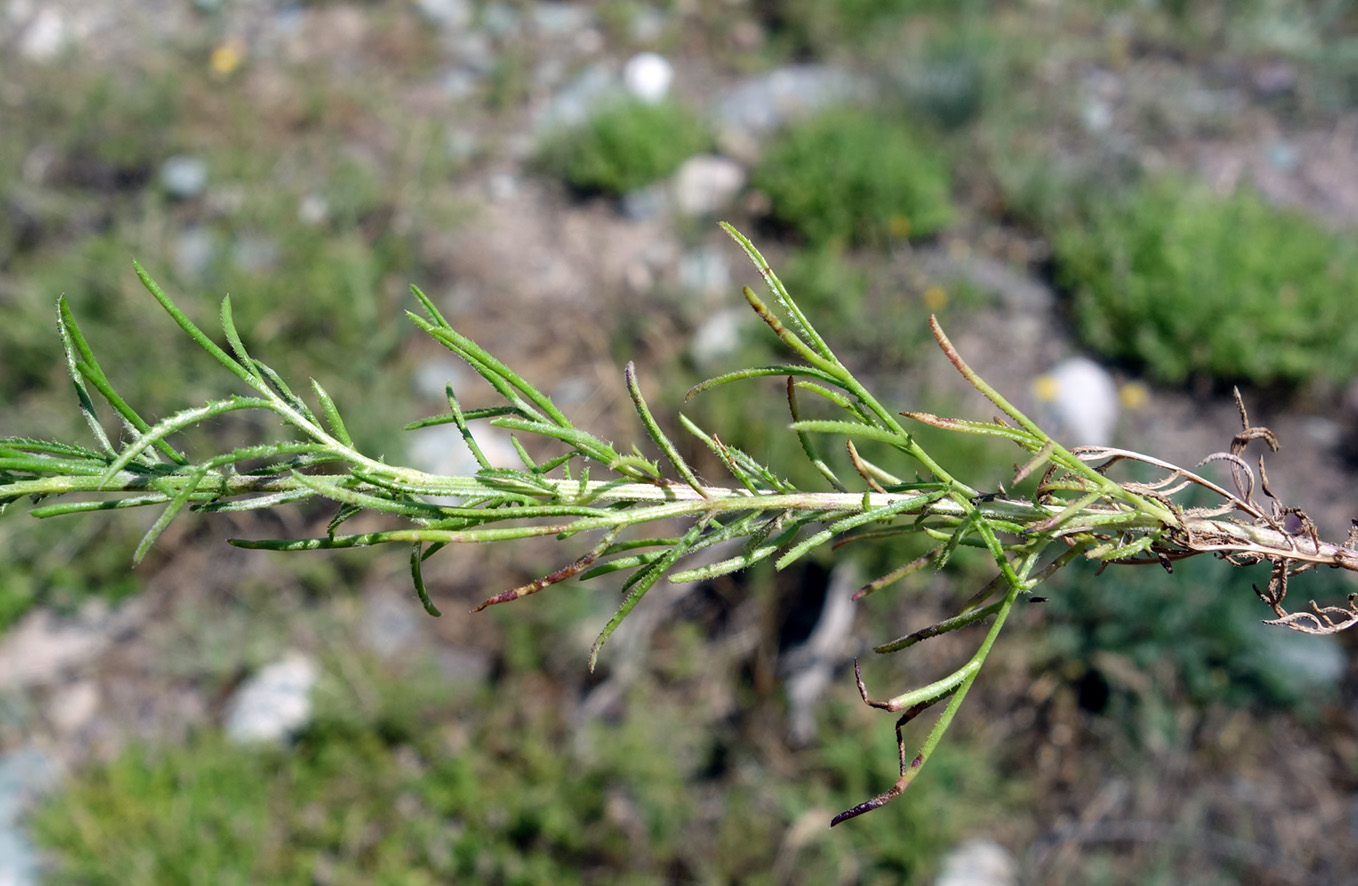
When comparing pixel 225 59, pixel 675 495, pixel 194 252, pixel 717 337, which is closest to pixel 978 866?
pixel 717 337

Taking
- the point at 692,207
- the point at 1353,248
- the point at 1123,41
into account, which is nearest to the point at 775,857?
the point at 692,207

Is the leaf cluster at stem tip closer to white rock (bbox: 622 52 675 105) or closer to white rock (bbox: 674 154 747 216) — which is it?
white rock (bbox: 674 154 747 216)

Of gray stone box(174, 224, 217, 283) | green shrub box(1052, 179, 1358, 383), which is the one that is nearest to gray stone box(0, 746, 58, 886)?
gray stone box(174, 224, 217, 283)

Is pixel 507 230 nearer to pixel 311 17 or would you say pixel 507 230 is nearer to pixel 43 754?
pixel 311 17

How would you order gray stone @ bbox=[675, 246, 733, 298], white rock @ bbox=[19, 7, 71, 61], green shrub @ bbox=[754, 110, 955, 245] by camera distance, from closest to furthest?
gray stone @ bbox=[675, 246, 733, 298] → green shrub @ bbox=[754, 110, 955, 245] → white rock @ bbox=[19, 7, 71, 61]

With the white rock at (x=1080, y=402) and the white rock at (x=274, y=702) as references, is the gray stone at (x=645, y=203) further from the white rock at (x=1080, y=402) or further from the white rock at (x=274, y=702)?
the white rock at (x=274, y=702)

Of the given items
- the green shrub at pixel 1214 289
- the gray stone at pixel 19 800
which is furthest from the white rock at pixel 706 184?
the gray stone at pixel 19 800

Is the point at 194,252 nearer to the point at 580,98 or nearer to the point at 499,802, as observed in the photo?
the point at 580,98
